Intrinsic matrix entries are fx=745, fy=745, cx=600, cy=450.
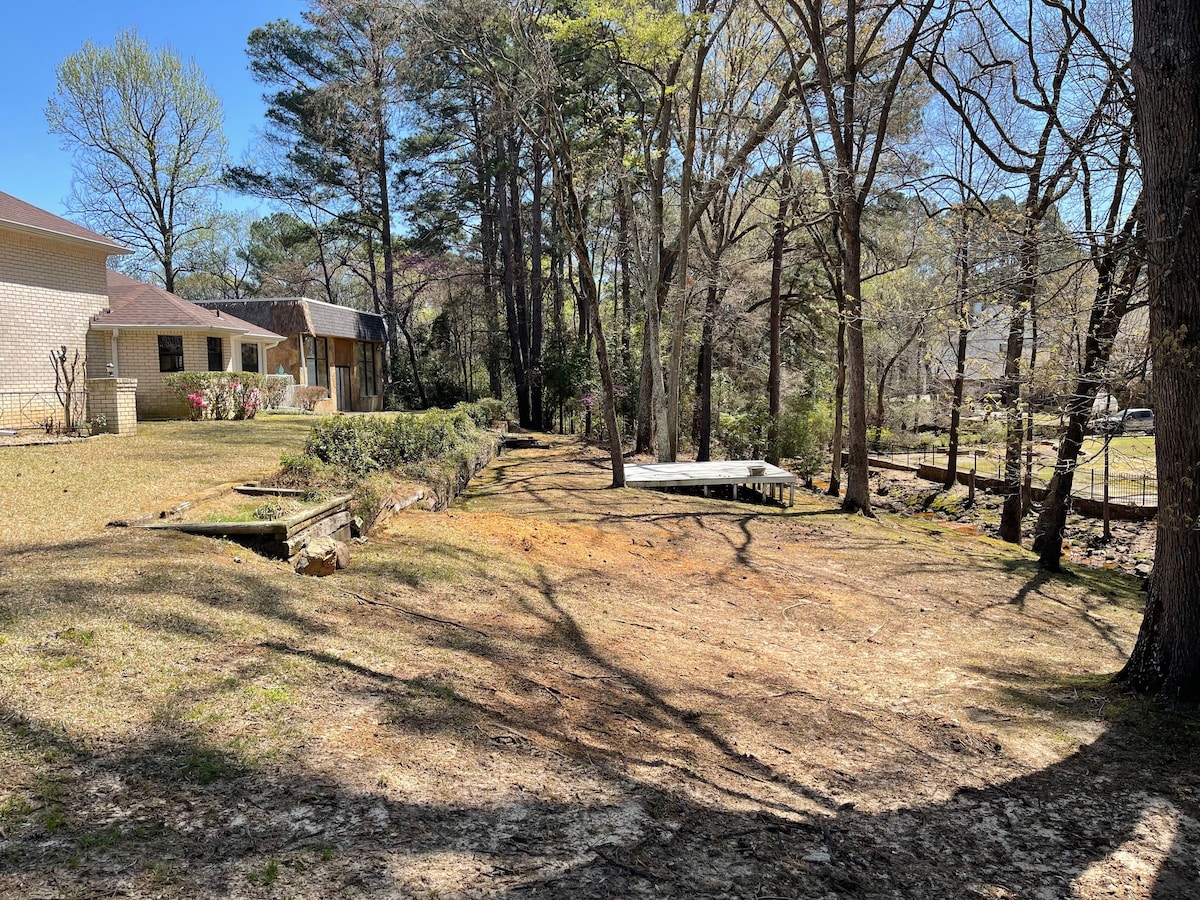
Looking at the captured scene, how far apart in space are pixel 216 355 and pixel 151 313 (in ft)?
6.40

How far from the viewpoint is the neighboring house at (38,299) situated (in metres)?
14.6

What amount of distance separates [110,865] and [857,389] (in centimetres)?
1286

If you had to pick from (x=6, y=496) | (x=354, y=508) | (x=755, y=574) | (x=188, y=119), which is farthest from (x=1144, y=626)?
(x=188, y=119)

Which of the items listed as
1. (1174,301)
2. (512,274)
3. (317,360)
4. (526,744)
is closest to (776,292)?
(512,274)

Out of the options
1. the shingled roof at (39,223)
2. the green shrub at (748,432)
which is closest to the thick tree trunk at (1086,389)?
the green shrub at (748,432)

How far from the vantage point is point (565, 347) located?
28453mm

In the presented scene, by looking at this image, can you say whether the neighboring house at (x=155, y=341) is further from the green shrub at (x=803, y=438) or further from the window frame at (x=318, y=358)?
the green shrub at (x=803, y=438)

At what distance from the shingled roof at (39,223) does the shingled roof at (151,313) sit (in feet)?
6.59

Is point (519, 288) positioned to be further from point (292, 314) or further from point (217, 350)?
point (217, 350)

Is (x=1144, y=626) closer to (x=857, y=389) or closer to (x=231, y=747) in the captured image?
(x=231, y=747)

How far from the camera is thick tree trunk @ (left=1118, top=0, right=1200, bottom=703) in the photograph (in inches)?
179

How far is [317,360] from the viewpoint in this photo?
2822cm

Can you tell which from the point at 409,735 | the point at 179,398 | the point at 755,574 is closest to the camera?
the point at 409,735

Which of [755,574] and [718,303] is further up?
[718,303]
